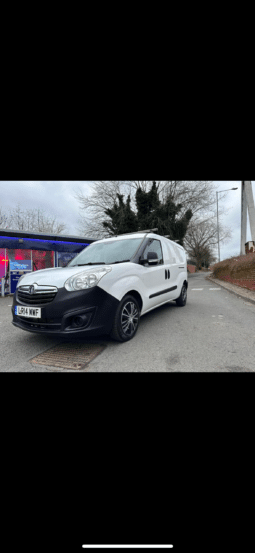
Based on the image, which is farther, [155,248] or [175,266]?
[175,266]

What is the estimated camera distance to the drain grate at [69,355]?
2544mm

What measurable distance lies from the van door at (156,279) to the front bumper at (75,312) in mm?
1043

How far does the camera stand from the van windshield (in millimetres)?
3738

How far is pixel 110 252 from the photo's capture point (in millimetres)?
3959

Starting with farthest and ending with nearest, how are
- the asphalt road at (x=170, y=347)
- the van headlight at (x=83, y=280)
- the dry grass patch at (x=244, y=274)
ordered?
the dry grass patch at (x=244, y=274) < the van headlight at (x=83, y=280) < the asphalt road at (x=170, y=347)

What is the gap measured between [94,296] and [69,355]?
841mm

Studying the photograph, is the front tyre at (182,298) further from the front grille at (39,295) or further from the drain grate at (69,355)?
the front grille at (39,295)

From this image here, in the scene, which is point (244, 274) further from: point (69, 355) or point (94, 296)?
point (69, 355)

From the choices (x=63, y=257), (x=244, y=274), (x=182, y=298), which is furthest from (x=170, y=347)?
(x=63, y=257)

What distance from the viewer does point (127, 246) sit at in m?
3.98

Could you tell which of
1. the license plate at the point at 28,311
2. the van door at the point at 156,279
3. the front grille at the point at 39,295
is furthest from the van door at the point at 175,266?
the license plate at the point at 28,311

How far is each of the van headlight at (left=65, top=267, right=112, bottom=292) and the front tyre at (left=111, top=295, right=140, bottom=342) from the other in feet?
1.63
